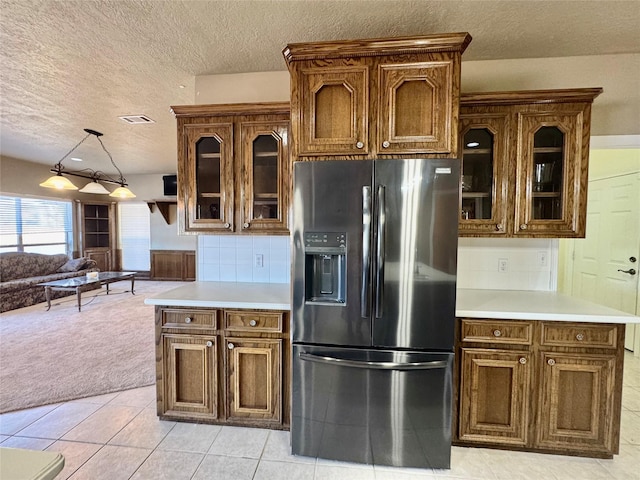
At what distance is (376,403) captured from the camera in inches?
68.7

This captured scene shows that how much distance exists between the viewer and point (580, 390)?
5.96ft

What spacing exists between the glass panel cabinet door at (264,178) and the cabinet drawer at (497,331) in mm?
1382

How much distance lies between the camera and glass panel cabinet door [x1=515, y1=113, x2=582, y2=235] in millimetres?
2008

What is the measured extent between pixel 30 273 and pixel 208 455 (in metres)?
→ 6.14

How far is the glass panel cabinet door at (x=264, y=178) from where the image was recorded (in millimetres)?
2227

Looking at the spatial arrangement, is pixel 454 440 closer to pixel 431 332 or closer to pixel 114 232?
pixel 431 332

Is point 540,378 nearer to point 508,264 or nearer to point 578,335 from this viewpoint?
point 578,335

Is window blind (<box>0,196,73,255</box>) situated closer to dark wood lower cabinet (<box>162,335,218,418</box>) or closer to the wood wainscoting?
the wood wainscoting

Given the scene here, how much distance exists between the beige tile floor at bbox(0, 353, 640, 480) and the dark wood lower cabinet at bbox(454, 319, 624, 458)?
0.30 ft

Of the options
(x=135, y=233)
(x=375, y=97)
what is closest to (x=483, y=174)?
(x=375, y=97)

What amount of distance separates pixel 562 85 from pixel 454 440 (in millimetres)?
2673

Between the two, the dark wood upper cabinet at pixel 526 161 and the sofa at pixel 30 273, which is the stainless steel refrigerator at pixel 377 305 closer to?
the dark wood upper cabinet at pixel 526 161

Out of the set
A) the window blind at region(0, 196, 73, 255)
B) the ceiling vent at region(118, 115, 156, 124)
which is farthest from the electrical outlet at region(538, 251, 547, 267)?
the window blind at region(0, 196, 73, 255)

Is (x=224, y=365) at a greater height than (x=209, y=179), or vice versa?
(x=209, y=179)
